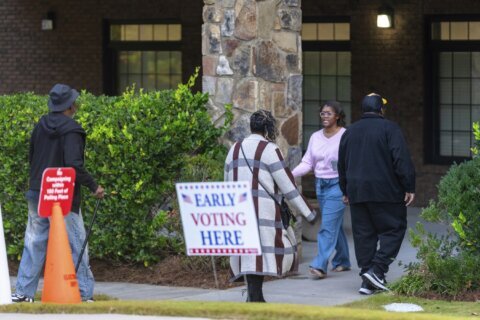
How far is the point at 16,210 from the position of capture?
505 inches

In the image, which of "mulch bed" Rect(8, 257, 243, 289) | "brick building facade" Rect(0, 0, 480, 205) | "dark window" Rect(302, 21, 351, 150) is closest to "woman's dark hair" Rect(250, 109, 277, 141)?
"mulch bed" Rect(8, 257, 243, 289)

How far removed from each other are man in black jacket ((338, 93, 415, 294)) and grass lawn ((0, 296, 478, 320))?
6.86 feet

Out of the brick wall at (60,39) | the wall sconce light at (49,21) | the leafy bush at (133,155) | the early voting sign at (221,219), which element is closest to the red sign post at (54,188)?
the early voting sign at (221,219)

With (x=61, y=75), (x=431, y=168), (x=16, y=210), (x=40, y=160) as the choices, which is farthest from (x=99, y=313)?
(x=61, y=75)

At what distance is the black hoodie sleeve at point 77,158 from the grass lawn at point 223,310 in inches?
43.4

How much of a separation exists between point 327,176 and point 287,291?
4.50ft

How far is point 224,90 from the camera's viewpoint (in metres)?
12.8

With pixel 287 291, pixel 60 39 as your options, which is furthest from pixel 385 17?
pixel 287 291

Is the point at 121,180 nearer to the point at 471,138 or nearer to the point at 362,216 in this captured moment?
the point at 362,216

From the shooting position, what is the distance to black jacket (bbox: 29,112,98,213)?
10016mm

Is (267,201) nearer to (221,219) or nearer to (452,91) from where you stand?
(221,219)

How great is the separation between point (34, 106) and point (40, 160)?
2.67 metres

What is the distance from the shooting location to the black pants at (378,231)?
10906mm

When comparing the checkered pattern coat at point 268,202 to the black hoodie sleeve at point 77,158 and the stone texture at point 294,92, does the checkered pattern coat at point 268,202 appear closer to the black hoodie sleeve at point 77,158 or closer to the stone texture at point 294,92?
the black hoodie sleeve at point 77,158
